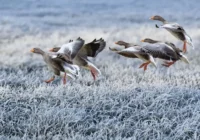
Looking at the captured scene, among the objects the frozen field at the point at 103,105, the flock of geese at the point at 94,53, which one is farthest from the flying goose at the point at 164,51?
the frozen field at the point at 103,105

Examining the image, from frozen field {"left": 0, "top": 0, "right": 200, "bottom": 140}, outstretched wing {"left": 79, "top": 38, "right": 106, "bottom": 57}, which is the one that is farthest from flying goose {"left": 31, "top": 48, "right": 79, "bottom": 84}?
frozen field {"left": 0, "top": 0, "right": 200, "bottom": 140}

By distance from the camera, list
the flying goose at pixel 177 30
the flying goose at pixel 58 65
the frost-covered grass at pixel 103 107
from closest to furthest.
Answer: the flying goose at pixel 58 65 < the flying goose at pixel 177 30 < the frost-covered grass at pixel 103 107

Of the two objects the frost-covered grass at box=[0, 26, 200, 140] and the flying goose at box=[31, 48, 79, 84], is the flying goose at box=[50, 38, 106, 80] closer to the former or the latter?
the flying goose at box=[31, 48, 79, 84]

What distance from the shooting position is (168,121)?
3.55m

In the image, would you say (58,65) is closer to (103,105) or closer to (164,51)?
(164,51)

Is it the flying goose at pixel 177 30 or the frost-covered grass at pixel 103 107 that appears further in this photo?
the frost-covered grass at pixel 103 107

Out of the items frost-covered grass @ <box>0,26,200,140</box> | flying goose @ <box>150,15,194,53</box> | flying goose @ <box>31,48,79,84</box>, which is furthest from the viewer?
frost-covered grass @ <box>0,26,200,140</box>

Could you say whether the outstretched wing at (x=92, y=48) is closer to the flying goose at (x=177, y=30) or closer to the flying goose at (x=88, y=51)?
the flying goose at (x=88, y=51)

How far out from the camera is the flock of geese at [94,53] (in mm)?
2150

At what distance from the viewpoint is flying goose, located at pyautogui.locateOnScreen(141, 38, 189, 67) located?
2178 mm

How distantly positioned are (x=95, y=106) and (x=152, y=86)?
58 centimetres

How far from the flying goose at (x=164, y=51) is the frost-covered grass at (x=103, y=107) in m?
1.12

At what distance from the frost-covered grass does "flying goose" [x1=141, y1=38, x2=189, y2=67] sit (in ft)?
3.67

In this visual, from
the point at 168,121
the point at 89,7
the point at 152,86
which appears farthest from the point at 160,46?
the point at 89,7
